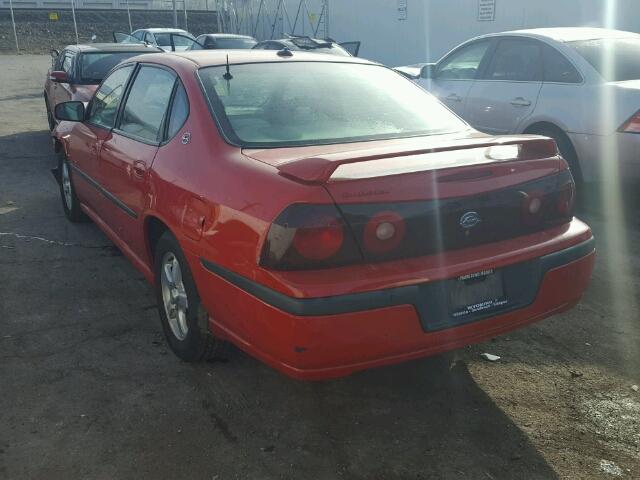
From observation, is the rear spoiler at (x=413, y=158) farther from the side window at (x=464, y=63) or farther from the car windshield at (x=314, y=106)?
the side window at (x=464, y=63)

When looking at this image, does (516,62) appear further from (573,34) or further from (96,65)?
(96,65)

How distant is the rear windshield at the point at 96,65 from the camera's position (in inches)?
346

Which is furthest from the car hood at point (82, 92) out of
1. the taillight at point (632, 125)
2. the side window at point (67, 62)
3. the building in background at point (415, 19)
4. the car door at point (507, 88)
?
the building in background at point (415, 19)

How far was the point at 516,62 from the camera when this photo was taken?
22.8ft

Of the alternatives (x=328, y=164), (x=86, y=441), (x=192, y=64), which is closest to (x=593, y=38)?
(x=192, y=64)

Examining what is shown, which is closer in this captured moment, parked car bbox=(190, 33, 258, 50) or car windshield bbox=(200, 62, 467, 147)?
car windshield bbox=(200, 62, 467, 147)

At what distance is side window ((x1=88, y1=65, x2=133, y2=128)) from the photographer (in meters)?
4.50

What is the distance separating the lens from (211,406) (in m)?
3.08

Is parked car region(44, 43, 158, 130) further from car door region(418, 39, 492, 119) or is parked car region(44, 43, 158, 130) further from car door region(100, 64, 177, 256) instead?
car door region(100, 64, 177, 256)

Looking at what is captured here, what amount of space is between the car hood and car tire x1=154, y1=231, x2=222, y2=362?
198 inches

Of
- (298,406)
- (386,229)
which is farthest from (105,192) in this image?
(386,229)

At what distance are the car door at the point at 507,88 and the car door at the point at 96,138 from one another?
3.90 meters

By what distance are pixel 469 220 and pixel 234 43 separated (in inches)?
561

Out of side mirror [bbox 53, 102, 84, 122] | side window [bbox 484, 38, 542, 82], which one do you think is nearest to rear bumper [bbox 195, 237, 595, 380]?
side mirror [bbox 53, 102, 84, 122]
